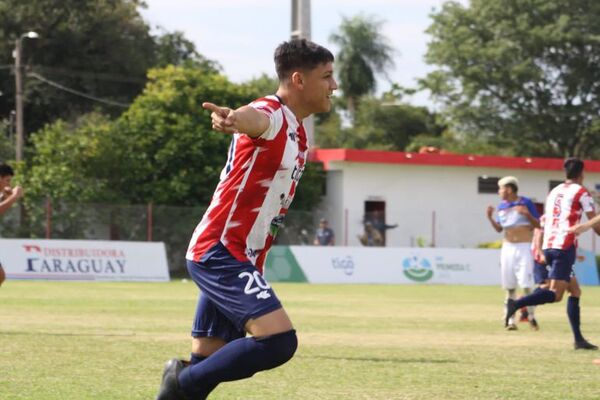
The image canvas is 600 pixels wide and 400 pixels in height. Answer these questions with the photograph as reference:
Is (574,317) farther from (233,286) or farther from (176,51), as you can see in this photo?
(176,51)

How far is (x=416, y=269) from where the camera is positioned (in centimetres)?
3597

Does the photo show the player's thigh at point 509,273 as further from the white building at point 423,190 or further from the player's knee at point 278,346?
the white building at point 423,190

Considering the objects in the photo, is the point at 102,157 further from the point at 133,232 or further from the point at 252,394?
the point at 252,394

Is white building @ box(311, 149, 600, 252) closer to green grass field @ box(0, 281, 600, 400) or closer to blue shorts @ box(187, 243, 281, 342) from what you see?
green grass field @ box(0, 281, 600, 400)

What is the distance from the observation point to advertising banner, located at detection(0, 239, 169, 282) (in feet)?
104

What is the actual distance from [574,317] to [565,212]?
1221 mm

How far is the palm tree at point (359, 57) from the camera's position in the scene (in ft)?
281

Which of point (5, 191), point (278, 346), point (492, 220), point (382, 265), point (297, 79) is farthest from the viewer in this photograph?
point (382, 265)

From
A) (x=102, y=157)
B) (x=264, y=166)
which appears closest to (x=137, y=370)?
(x=264, y=166)

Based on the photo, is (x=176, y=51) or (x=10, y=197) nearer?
(x=10, y=197)

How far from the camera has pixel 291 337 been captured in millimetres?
6488

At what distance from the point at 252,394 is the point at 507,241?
10.4m

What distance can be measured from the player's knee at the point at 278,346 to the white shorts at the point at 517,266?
40.1 ft

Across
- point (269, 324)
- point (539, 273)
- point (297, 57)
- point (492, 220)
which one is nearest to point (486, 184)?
point (539, 273)
